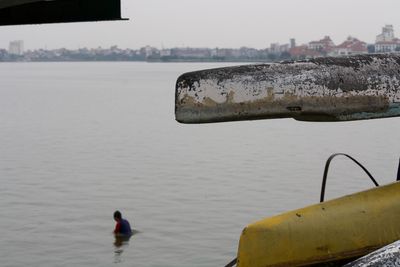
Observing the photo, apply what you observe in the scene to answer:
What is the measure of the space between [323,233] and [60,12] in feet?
19.4

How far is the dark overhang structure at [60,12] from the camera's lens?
8.92 m

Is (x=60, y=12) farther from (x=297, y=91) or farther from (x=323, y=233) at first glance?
(x=297, y=91)

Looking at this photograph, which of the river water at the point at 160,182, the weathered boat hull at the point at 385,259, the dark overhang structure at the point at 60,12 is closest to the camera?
the weathered boat hull at the point at 385,259

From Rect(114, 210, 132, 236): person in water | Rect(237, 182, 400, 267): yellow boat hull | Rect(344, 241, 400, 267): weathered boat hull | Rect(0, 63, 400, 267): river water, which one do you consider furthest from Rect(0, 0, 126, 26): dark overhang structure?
Rect(114, 210, 132, 236): person in water

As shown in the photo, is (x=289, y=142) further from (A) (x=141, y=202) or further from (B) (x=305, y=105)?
(B) (x=305, y=105)

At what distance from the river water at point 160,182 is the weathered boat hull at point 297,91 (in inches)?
639

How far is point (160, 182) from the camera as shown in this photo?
31.0 meters

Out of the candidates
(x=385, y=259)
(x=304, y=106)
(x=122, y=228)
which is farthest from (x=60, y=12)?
(x=122, y=228)

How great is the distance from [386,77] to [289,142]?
140 ft

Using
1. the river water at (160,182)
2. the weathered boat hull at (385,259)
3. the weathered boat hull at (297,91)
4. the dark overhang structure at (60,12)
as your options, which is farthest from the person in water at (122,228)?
the weathered boat hull at (385,259)

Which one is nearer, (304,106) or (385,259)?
(385,259)

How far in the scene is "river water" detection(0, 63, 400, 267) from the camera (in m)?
21.3

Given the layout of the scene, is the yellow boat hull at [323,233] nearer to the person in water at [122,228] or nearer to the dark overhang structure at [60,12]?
the dark overhang structure at [60,12]

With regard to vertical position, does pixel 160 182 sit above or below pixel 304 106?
below
